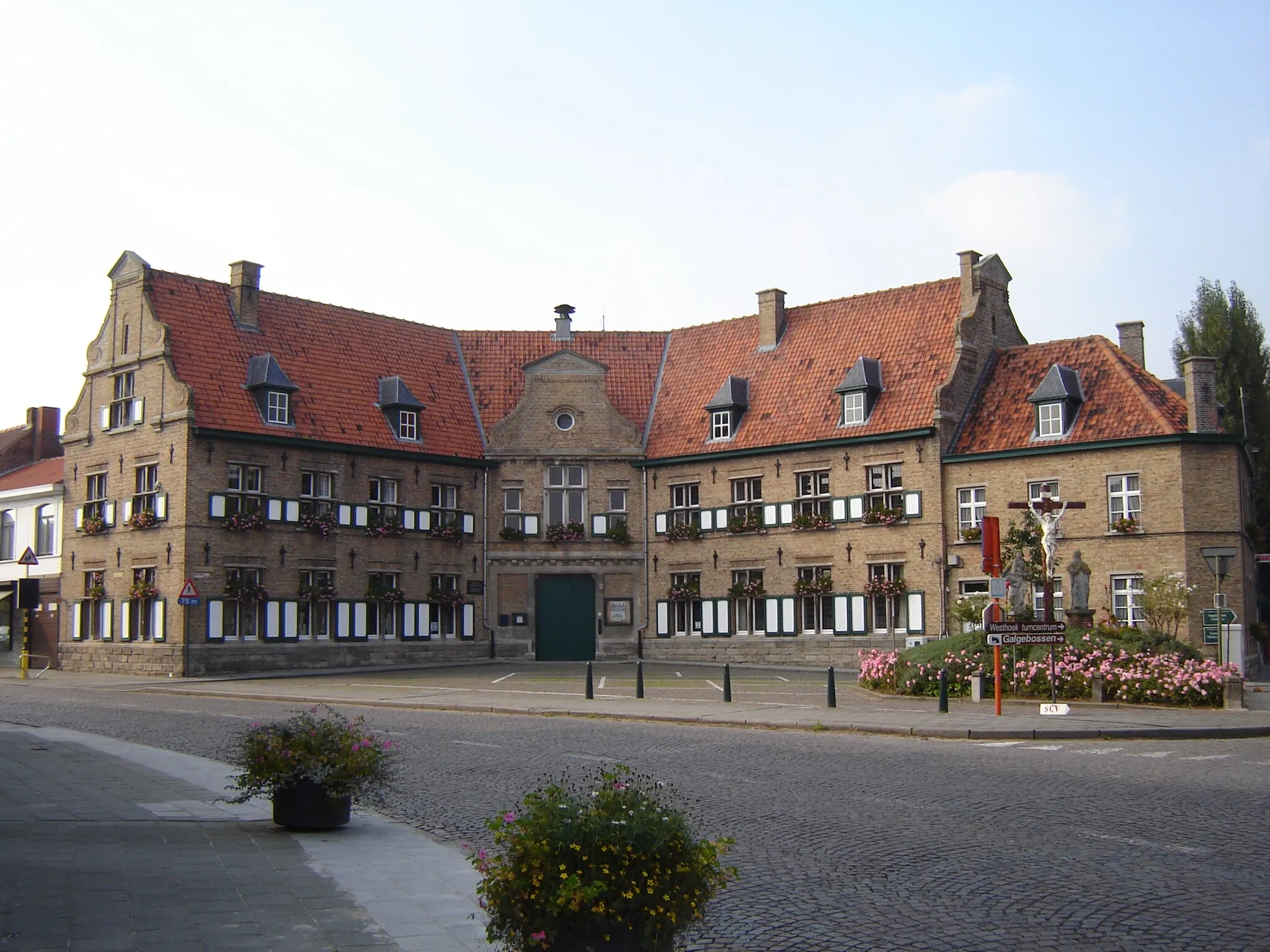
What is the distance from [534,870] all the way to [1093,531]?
33.3 meters

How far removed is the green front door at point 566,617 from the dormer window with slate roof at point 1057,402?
15.8 metres

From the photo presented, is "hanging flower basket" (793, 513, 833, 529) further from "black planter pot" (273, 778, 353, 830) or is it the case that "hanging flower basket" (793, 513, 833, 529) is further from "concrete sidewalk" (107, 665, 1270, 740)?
"black planter pot" (273, 778, 353, 830)

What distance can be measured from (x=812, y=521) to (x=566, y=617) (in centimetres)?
941

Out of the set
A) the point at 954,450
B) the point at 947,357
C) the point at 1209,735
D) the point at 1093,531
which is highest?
the point at 947,357

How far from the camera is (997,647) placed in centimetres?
2308

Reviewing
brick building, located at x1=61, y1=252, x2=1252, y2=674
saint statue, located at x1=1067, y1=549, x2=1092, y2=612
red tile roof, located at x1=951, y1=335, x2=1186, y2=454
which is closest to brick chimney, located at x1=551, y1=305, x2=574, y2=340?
brick building, located at x1=61, y1=252, x2=1252, y2=674

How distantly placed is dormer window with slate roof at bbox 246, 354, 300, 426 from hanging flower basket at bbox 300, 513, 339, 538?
2.94 meters

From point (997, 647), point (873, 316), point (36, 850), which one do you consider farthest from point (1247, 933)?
point (873, 316)

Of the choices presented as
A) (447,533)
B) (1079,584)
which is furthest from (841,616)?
(1079,584)

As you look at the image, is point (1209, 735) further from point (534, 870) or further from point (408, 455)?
point (408, 455)

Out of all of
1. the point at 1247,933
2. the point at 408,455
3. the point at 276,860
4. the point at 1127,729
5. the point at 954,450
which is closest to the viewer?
the point at 1247,933

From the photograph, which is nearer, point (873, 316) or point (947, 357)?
point (947, 357)

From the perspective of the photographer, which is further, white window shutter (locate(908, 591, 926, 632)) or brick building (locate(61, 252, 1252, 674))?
white window shutter (locate(908, 591, 926, 632))

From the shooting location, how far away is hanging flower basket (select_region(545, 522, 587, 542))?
1756 inches
